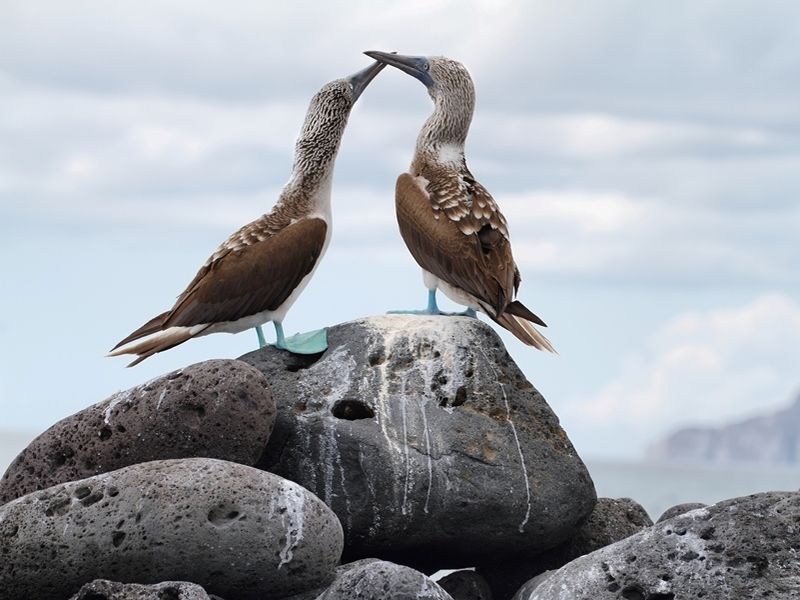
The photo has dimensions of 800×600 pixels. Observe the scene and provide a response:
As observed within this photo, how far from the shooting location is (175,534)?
34.3 ft

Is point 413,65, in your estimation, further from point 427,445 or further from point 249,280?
point 427,445

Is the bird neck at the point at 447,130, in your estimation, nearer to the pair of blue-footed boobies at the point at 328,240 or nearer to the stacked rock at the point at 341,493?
the pair of blue-footed boobies at the point at 328,240

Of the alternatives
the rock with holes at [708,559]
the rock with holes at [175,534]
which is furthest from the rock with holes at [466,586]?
the rock with holes at [708,559]

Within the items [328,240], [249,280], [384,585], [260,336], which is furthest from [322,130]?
[384,585]

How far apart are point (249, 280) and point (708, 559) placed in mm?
4539

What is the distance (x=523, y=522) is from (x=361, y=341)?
1.84 m

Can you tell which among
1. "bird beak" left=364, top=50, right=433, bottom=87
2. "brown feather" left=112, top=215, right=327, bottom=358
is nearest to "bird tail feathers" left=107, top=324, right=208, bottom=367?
"brown feather" left=112, top=215, right=327, bottom=358

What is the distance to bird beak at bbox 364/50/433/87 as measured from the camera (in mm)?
14289

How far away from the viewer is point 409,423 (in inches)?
478

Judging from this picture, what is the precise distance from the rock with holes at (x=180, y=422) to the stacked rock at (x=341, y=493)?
14mm

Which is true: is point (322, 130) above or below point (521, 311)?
above

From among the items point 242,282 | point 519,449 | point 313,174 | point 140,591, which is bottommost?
point 140,591

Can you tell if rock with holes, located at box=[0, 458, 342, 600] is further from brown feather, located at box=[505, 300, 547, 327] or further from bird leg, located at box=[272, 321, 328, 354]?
brown feather, located at box=[505, 300, 547, 327]

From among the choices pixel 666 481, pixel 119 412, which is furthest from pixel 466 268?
pixel 666 481
